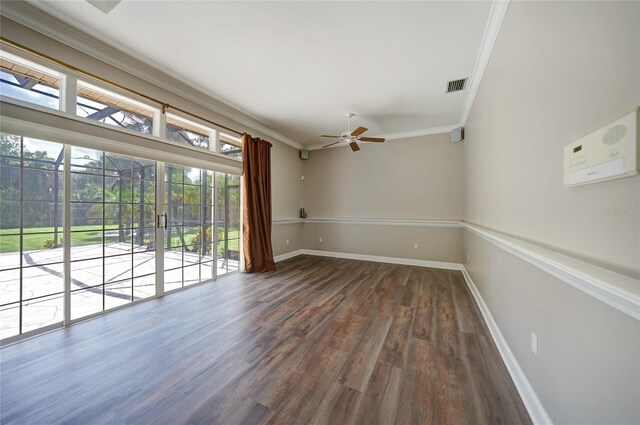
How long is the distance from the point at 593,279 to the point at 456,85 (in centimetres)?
295

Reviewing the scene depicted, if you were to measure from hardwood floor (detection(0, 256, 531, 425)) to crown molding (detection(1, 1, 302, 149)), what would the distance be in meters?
2.67

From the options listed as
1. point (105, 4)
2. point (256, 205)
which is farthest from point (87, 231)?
point (256, 205)

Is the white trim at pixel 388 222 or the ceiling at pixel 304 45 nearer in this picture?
the ceiling at pixel 304 45

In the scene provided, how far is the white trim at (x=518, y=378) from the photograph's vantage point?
1151 mm

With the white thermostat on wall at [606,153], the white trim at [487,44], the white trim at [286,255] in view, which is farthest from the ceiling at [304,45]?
the white trim at [286,255]

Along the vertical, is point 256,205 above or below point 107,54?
below

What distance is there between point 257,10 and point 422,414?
308cm

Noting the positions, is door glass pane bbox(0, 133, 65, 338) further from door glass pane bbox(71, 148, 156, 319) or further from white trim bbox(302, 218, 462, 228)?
white trim bbox(302, 218, 462, 228)

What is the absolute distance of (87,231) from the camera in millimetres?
2258

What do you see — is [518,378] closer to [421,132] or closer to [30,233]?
[30,233]

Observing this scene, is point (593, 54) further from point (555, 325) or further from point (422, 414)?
point (422, 414)

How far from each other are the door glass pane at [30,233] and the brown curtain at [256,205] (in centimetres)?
211

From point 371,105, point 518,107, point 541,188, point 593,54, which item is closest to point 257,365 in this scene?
point 541,188

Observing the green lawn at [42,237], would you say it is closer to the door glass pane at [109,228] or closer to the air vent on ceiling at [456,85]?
the door glass pane at [109,228]
